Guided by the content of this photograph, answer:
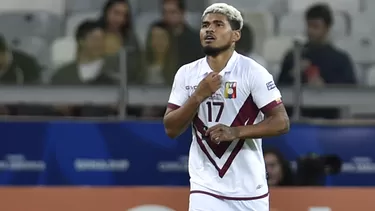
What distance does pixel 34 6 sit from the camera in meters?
8.82

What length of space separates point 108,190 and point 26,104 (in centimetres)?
139

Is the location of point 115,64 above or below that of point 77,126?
above

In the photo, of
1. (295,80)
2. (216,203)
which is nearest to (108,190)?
(295,80)

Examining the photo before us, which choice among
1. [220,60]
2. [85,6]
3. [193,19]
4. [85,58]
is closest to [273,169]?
[193,19]

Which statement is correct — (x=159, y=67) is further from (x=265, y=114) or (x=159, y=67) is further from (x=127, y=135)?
(x=265, y=114)

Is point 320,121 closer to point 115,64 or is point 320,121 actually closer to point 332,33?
point 332,33

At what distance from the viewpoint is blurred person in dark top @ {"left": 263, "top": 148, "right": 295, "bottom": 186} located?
25.3 ft

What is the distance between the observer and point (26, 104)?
8172 mm

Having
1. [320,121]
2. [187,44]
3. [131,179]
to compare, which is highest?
[187,44]

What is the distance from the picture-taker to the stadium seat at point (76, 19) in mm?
8602

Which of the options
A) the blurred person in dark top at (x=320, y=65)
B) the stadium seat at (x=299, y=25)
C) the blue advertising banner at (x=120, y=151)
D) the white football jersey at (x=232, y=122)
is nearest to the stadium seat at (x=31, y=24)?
the blue advertising banner at (x=120, y=151)

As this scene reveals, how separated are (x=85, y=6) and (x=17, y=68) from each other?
105 cm

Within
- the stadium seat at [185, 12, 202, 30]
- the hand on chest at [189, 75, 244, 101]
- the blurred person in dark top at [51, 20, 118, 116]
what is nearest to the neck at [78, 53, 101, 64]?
the blurred person in dark top at [51, 20, 118, 116]

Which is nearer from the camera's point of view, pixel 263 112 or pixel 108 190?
pixel 263 112
